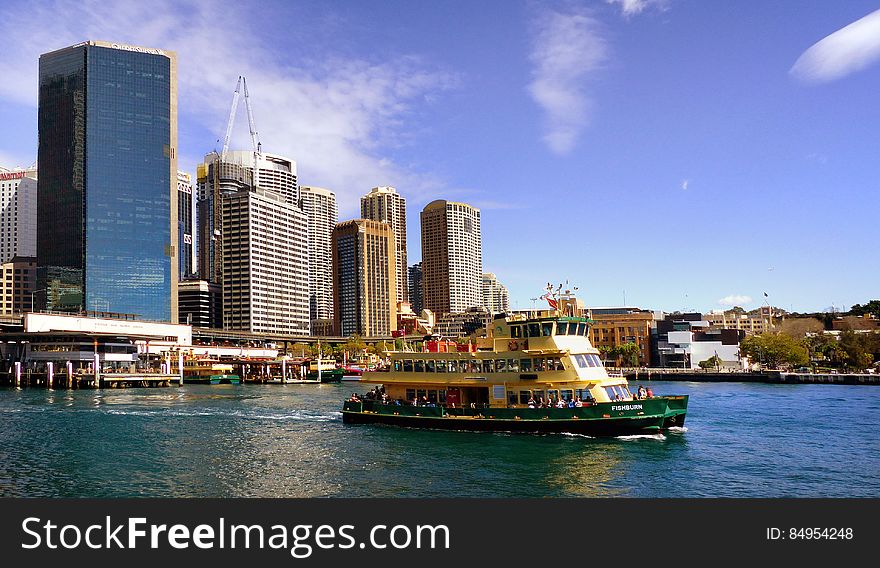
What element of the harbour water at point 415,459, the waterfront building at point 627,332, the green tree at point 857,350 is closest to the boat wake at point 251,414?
the harbour water at point 415,459

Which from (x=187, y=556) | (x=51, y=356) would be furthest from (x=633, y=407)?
(x=51, y=356)

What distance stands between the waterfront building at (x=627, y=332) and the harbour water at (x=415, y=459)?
109917 millimetres

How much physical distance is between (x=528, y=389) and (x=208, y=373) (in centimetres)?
12277

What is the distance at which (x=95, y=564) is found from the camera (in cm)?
1717

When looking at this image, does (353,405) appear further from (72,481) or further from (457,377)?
(72,481)

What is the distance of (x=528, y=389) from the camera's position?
5231 centimetres

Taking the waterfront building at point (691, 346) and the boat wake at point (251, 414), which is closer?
the boat wake at point (251, 414)

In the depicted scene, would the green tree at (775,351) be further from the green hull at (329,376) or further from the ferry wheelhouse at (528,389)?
the ferry wheelhouse at (528,389)

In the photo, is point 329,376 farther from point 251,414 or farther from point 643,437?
point 643,437

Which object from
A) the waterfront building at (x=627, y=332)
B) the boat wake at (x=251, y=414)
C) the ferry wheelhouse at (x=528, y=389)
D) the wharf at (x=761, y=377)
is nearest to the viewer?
the ferry wheelhouse at (x=528, y=389)

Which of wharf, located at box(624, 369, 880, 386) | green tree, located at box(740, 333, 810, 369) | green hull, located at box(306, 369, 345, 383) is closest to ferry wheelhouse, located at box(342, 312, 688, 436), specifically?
wharf, located at box(624, 369, 880, 386)

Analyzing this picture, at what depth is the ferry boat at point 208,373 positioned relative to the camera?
496 ft

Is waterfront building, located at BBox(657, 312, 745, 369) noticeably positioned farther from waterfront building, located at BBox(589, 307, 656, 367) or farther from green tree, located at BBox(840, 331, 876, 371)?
green tree, located at BBox(840, 331, 876, 371)

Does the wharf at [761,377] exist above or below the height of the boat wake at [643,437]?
below
